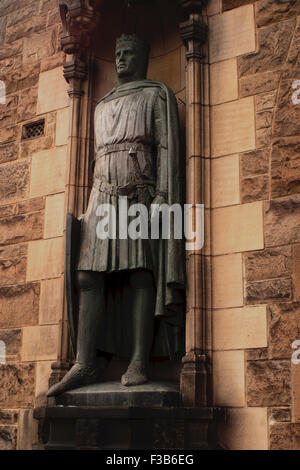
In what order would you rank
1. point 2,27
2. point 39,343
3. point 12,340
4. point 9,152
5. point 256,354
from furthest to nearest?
1. point 2,27
2. point 9,152
3. point 12,340
4. point 39,343
5. point 256,354

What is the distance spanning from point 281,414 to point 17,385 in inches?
89.8

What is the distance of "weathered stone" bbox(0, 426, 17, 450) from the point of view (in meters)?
5.73

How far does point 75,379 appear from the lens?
520 cm

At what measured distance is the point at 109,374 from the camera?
552cm

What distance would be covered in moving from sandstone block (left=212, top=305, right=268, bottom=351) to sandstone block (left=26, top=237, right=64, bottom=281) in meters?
1.51

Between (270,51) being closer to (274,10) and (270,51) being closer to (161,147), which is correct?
(274,10)

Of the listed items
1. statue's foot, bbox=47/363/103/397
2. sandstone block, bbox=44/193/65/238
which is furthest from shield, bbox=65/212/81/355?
sandstone block, bbox=44/193/65/238

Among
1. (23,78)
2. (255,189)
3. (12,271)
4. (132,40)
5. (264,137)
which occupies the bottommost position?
(12,271)

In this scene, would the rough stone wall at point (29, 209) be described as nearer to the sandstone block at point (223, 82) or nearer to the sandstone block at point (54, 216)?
the sandstone block at point (54, 216)

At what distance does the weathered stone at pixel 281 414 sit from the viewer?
15.1ft

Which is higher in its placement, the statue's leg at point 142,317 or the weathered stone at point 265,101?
the weathered stone at point 265,101

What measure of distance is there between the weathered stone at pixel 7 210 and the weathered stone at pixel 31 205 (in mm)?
69

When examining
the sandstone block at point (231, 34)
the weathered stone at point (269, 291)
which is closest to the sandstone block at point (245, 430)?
the weathered stone at point (269, 291)

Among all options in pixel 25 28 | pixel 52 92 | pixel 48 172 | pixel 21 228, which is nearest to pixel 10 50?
pixel 25 28
